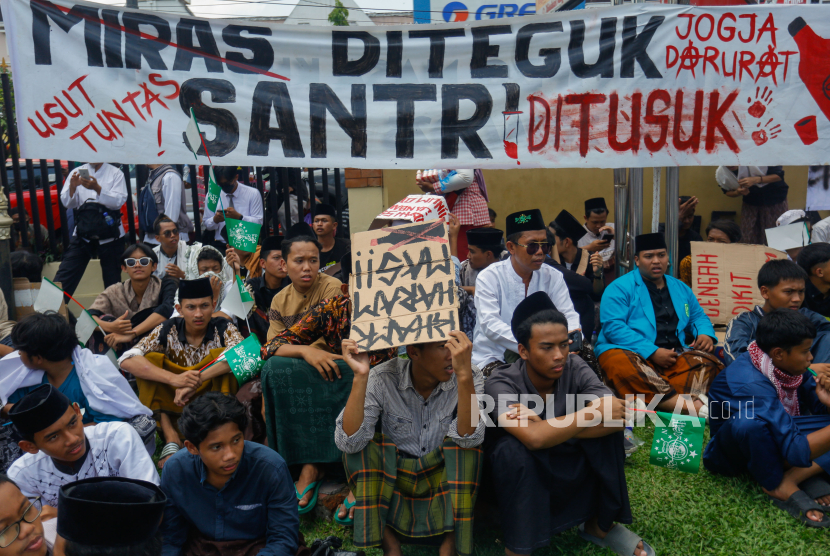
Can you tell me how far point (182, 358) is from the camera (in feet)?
15.7

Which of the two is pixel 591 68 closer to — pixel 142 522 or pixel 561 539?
pixel 561 539

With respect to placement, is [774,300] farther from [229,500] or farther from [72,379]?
[72,379]

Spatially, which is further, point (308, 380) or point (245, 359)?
point (245, 359)

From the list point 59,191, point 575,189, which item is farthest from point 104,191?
point 575,189

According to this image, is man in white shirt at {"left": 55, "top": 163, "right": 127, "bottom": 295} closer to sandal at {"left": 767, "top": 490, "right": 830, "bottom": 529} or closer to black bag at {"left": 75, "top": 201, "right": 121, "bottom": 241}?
black bag at {"left": 75, "top": 201, "right": 121, "bottom": 241}

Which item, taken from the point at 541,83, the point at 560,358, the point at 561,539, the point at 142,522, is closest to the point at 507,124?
the point at 541,83

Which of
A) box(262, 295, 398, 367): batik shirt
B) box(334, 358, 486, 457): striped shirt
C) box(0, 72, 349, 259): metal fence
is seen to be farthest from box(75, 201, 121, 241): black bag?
box(334, 358, 486, 457): striped shirt

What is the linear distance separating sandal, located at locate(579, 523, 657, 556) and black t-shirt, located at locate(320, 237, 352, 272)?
12.4 feet

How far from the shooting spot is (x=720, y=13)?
16.1ft

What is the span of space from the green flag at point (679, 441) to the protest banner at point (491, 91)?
2.13 meters

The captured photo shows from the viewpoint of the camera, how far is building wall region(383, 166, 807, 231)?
363 inches

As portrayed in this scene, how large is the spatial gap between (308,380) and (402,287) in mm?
1038

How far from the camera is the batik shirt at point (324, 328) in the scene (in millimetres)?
4152

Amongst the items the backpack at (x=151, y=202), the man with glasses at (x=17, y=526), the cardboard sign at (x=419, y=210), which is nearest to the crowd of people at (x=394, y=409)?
the man with glasses at (x=17, y=526)
